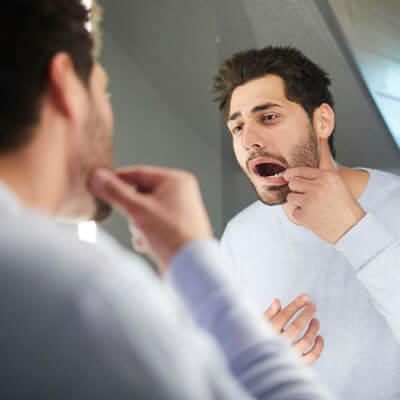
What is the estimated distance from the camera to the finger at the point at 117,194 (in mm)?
503

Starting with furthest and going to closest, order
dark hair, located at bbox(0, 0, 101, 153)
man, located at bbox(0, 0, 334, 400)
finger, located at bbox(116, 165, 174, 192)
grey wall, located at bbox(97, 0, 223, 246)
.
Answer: grey wall, located at bbox(97, 0, 223, 246) < finger, located at bbox(116, 165, 174, 192) < dark hair, located at bbox(0, 0, 101, 153) < man, located at bbox(0, 0, 334, 400)

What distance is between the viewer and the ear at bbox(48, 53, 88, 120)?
493mm

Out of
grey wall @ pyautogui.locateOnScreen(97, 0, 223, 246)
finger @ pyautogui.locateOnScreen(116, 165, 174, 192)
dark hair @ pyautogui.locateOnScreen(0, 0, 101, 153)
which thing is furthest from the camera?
grey wall @ pyautogui.locateOnScreen(97, 0, 223, 246)

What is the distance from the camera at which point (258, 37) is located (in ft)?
3.91

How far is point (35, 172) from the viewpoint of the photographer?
0.47 metres

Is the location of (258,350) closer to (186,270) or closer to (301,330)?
(186,270)

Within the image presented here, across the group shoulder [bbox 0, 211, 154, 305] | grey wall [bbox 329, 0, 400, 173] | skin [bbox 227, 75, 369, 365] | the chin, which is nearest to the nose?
skin [bbox 227, 75, 369, 365]

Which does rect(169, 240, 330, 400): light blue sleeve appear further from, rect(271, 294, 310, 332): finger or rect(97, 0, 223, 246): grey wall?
rect(97, 0, 223, 246): grey wall

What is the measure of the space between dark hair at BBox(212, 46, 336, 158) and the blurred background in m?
0.02

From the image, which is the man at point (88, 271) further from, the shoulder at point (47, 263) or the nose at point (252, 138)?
the nose at point (252, 138)

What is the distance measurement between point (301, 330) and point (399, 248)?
0.29m

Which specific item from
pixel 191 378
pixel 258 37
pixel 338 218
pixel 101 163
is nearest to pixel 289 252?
pixel 338 218

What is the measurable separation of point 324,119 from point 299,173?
15 cm

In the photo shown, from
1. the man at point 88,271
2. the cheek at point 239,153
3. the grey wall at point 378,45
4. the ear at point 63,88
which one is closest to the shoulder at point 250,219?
the cheek at point 239,153
